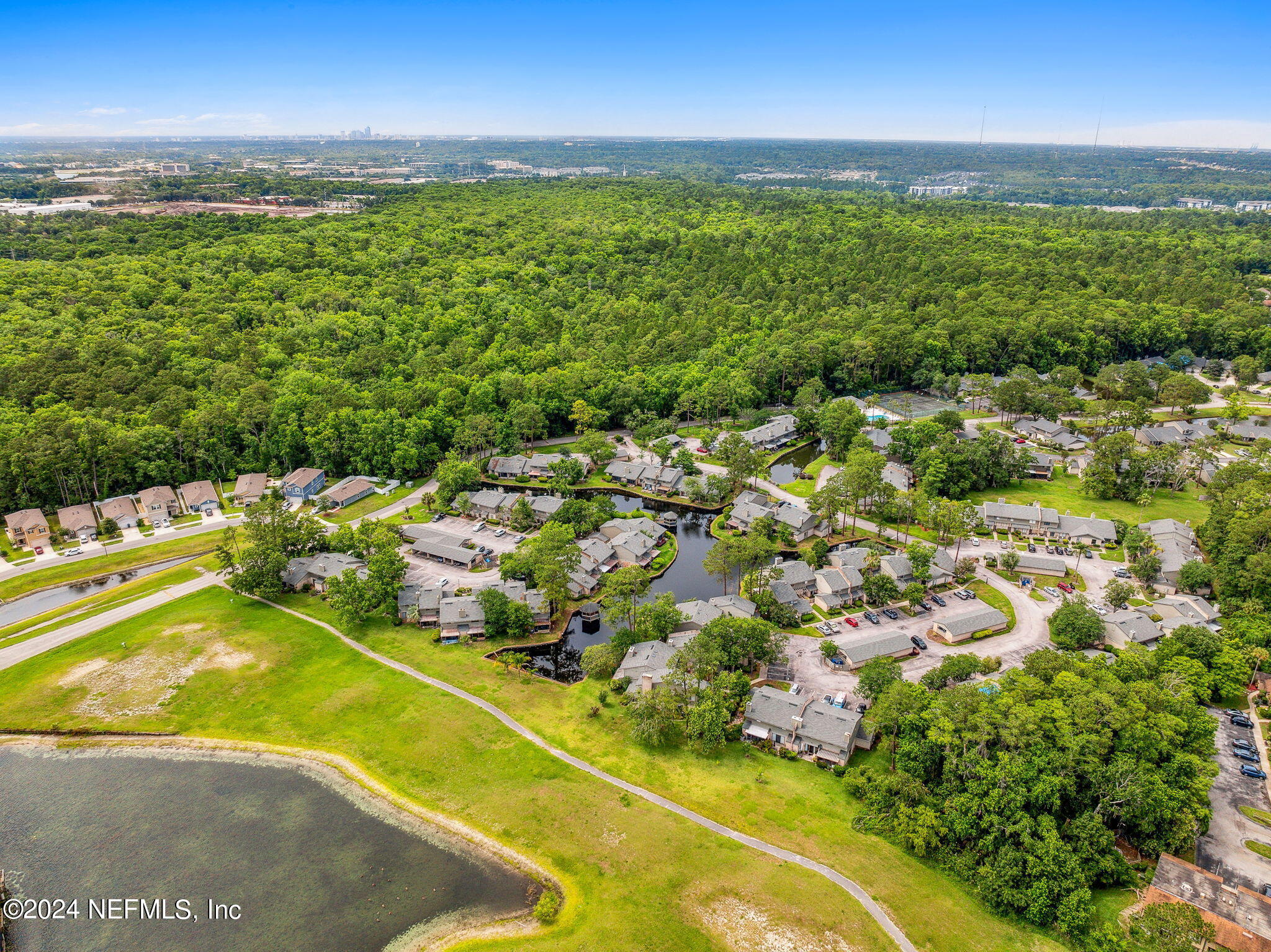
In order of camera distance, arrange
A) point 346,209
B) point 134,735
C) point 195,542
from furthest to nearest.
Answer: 1. point 346,209
2. point 195,542
3. point 134,735

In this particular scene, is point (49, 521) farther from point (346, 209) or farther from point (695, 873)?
point (346, 209)

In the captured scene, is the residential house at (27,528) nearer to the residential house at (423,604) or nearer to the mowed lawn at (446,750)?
the mowed lawn at (446,750)

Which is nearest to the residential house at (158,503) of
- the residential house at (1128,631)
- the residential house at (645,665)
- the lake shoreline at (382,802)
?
the lake shoreline at (382,802)

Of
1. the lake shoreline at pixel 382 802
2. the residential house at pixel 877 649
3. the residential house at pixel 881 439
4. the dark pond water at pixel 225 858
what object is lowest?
the dark pond water at pixel 225 858

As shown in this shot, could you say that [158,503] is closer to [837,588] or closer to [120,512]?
[120,512]

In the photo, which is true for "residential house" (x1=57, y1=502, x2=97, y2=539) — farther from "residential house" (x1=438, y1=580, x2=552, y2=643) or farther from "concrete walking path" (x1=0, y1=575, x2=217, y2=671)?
"residential house" (x1=438, y1=580, x2=552, y2=643)

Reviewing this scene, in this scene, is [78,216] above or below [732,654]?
above

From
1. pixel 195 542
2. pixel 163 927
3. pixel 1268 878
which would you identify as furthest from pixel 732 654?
pixel 195 542
